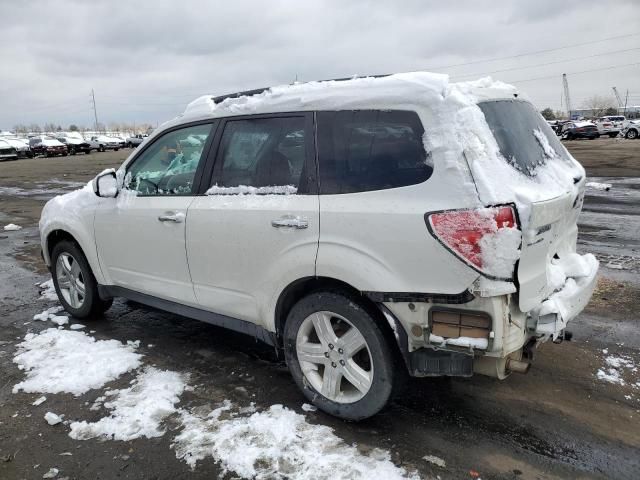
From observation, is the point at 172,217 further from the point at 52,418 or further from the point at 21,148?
the point at 21,148

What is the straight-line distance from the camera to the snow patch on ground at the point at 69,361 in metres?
3.83

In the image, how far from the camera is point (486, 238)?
2.58m

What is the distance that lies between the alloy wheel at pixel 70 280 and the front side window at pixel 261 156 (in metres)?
2.12

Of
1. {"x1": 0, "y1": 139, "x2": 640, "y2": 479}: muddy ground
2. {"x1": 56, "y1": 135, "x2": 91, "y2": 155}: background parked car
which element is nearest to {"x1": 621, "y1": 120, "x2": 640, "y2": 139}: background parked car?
{"x1": 0, "y1": 139, "x2": 640, "y2": 479}: muddy ground

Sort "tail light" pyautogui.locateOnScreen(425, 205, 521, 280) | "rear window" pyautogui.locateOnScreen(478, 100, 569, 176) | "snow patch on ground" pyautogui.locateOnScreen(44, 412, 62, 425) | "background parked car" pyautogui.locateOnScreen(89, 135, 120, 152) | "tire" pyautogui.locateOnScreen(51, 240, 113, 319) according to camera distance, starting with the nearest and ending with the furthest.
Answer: "tail light" pyautogui.locateOnScreen(425, 205, 521, 280) → "rear window" pyautogui.locateOnScreen(478, 100, 569, 176) → "snow patch on ground" pyautogui.locateOnScreen(44, 412, 62, 425) → "tire" pyautogui.locateOnScreen(51, 240, 113, 319) → "background parked car" pyautogui.locateOnScreen(89, 135, 120, 152)

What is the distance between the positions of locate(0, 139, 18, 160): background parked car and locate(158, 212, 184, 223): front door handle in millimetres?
39809

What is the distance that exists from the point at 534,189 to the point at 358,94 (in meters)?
1.12

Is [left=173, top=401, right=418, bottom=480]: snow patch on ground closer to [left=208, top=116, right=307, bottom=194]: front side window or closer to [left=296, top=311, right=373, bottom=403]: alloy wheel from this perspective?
[left=296, top=311, right=373, bottom=403]: alloy wheel

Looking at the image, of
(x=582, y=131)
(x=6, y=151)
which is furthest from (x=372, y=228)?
(x=582, y=131)

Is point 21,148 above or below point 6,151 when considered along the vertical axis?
above

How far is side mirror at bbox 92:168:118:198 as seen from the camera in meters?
4.42

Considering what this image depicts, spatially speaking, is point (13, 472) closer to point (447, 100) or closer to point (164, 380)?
point (164, 380)

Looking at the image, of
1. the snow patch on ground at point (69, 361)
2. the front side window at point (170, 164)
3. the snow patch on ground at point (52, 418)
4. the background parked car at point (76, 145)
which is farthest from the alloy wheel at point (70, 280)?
the background parked car at point (76, 145)

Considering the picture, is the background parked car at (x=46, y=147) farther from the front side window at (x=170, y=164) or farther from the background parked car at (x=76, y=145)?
the front side window at (x=170, y=164)
